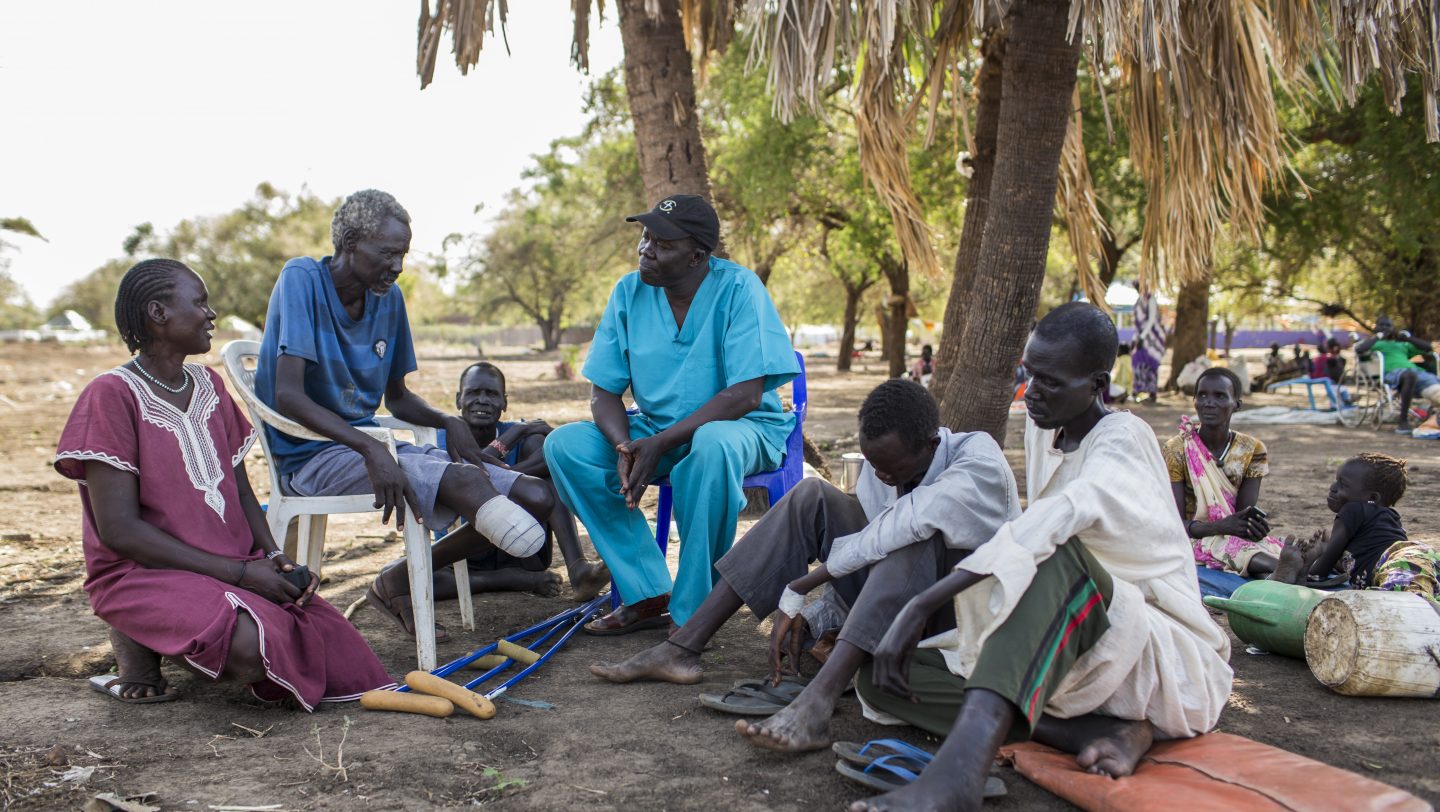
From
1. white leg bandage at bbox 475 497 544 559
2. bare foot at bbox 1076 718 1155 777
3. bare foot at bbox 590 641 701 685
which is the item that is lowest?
bare foot at bbox 590 641 701 685

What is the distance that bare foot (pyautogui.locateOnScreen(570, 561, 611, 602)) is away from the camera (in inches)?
168

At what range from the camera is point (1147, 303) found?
1825 cm

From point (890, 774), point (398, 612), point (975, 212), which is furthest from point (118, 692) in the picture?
point (975, 212)

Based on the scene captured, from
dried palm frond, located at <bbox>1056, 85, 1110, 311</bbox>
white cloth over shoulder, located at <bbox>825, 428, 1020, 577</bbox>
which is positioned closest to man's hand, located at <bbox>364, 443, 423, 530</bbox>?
white cloth over shoulder, located at <bbox>825, 428, 1020, 577</bbox>

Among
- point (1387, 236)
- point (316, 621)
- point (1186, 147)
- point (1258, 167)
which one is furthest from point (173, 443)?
point (1387, 236)

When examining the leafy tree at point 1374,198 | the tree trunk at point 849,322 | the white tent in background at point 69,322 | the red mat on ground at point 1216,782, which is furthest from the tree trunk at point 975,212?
the white tent in background at point 69,322

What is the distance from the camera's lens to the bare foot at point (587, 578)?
4.28 metres

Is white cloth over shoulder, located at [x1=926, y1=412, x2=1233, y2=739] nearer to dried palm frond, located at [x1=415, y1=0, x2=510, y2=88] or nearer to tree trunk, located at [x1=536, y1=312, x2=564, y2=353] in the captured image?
dried palm frond, located at [x1=415, y1=0, x2=510, y2=88]

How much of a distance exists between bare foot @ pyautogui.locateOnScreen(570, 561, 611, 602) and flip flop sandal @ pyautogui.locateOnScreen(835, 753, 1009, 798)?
1.98 m

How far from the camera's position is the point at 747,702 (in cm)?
296

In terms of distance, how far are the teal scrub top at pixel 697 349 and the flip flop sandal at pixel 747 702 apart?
119 centimetres

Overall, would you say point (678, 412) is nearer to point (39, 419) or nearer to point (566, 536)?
point (566, 536)

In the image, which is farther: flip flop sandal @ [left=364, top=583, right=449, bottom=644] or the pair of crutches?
flip flop sandal @ [left=364, top=583, right=449, bottom=644]

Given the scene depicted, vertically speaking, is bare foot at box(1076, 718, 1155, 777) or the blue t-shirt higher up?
the blue t-shirt
